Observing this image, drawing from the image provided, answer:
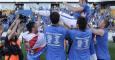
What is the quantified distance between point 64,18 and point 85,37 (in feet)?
2.03

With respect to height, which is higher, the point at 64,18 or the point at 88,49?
the point at 64,18

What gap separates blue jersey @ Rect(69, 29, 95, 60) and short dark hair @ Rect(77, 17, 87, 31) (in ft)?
0.31

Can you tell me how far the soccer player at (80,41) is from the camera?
27.1 ft

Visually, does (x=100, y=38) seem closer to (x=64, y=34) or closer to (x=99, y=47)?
(x=99, y=47)

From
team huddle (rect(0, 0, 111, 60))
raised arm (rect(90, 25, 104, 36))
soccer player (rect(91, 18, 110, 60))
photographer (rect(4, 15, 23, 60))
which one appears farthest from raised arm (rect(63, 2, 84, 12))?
photographer (rect(4, 15, 23, 60))

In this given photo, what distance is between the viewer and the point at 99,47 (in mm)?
9242

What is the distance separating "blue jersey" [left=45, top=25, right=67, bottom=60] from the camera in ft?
27.1

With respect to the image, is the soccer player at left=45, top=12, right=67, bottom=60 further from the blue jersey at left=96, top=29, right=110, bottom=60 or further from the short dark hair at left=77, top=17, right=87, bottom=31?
the blue jersey at left=96, top=29, right=110, bottom=60

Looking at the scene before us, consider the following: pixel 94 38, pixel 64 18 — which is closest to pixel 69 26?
pixel 64 18

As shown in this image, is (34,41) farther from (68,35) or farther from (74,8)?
(74,8)

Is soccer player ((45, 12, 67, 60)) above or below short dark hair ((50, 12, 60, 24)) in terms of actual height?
below

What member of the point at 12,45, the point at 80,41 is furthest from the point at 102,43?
the point at 12,45

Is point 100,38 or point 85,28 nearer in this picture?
point 85,28

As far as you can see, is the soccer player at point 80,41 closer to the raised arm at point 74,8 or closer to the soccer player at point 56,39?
the soccer player at point 56,39
